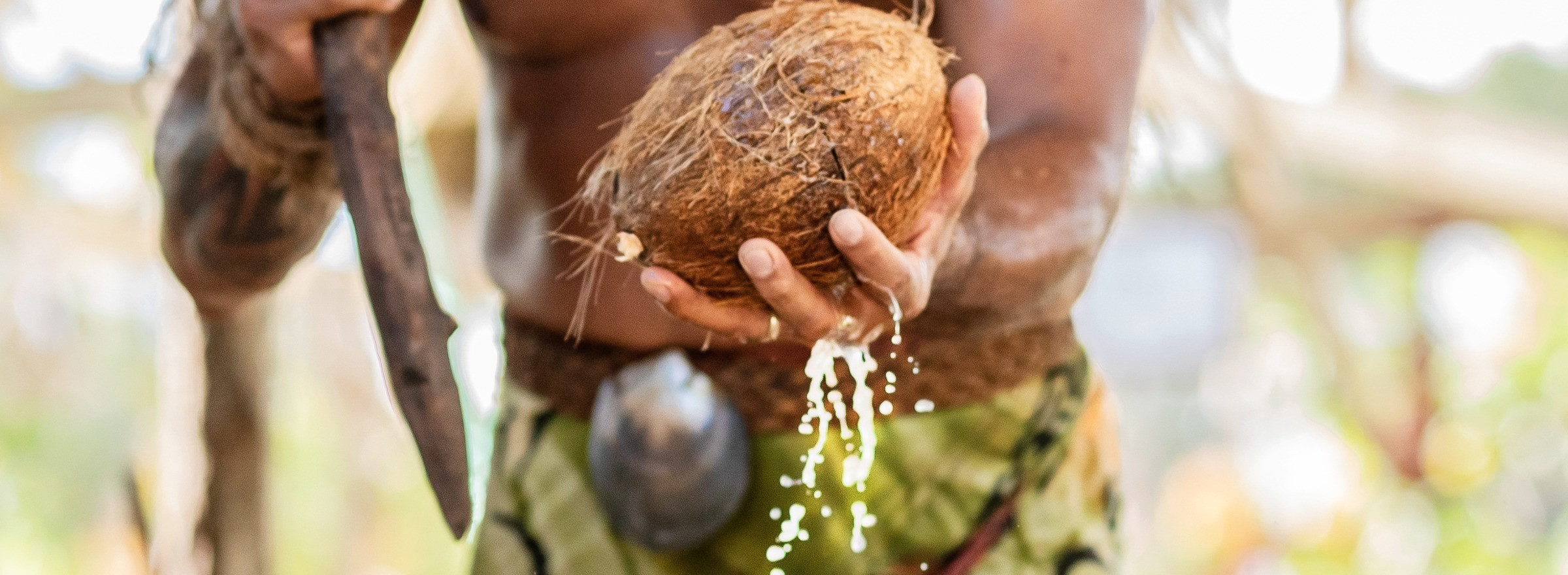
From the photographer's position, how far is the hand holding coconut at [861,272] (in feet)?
2.49

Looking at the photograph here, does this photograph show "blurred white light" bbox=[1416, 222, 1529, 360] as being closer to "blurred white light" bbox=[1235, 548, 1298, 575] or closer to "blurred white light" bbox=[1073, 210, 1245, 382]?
"blurred white light" bbox=[1073, 210, 1245, 382]

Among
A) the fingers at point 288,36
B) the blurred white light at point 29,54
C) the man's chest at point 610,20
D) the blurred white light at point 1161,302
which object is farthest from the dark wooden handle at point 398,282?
the blurred white light at point 1161,302

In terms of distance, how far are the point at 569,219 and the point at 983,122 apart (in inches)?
15.4

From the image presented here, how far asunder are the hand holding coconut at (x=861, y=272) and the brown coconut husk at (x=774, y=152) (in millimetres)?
11

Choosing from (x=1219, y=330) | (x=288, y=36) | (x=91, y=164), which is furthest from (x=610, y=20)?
(x=1219, y=330)

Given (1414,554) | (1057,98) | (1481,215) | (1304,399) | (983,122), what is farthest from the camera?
(1304,399)

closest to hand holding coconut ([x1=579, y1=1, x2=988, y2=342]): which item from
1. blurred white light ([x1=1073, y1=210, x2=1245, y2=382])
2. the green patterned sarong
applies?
the green patterned sarong

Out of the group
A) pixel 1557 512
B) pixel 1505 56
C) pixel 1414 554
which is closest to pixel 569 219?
pixel 1414 554

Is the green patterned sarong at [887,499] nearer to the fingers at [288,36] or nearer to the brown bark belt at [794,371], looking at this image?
the brown bark belt at [794,371]

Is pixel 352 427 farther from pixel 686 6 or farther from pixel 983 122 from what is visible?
pixel 983 122

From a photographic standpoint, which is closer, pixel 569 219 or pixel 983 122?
pixel 983 122

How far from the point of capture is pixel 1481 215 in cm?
320

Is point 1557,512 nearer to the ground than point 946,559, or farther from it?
nearer to the ground

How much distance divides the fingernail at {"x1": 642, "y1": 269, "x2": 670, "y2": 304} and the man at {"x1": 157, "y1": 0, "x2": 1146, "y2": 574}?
19 centimetres
